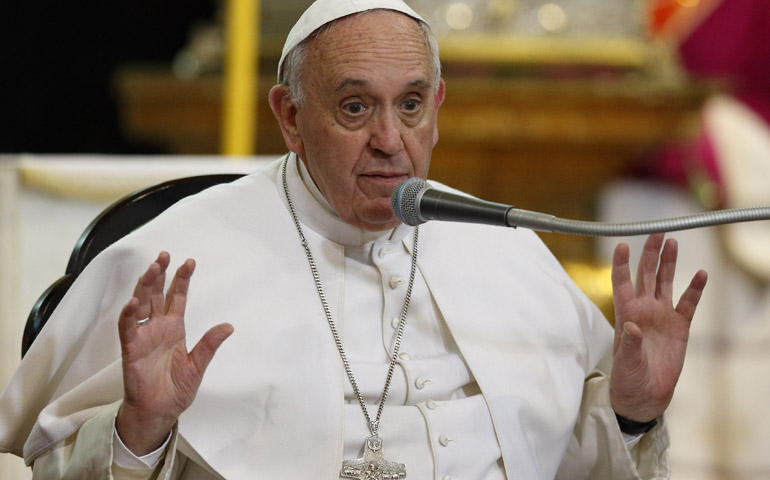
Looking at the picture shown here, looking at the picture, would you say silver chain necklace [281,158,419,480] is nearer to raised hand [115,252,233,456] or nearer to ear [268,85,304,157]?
ear [268,85,304,157]

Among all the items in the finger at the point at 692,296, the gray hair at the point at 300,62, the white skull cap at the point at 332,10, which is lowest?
the finger at the point at 692,296

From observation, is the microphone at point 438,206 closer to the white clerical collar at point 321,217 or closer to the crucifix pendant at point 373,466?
the white clerical collar at point 321,217

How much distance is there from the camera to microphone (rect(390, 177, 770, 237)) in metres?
2.09

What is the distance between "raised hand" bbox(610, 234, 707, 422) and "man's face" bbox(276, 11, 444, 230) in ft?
1.74

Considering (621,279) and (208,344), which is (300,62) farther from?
(621,279)

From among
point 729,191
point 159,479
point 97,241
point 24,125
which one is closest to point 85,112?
point 24,125

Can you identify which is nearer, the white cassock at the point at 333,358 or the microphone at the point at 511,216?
the microphone at the point at 511,216

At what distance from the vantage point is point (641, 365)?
2557mm

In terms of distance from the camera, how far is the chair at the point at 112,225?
2621 mm

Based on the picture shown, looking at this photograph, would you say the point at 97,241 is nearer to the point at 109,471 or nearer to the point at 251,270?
the point at 251,270

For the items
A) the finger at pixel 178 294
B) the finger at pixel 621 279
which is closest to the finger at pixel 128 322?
the finger at pixel 178 294

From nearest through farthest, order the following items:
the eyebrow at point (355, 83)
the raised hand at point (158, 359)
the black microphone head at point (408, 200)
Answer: the raised hand at point (158, 359) < the black microphone head at point (408, 200) < the eyebrow at point (355, 83)

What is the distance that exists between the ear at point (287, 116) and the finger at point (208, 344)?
685 millimetres

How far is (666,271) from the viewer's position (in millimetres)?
2543
